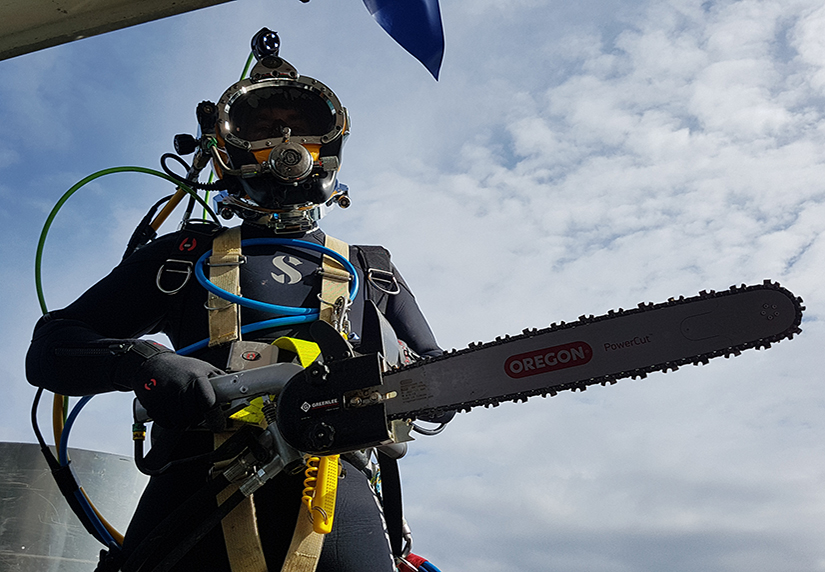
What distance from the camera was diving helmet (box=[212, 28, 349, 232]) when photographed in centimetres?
300

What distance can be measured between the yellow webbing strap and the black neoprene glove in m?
0.30

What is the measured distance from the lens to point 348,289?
2930mm

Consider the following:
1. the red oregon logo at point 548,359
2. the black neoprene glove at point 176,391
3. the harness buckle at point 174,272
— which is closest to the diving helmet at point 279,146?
the harness buckle at point 174,272

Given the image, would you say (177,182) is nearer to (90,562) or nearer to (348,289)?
(348,289)

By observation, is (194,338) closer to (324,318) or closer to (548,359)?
(324,318)

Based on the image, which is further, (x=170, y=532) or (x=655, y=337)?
(x=170, y=532)

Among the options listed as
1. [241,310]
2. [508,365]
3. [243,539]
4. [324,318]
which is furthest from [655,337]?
[241,310]

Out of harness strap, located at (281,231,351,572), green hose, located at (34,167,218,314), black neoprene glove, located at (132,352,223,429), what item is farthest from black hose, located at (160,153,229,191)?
black neoprene glove, located at (132,352,223,429)

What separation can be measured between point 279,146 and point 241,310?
2.29ft

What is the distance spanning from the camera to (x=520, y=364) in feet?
6.71

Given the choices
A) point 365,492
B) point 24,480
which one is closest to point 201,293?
point 365,492

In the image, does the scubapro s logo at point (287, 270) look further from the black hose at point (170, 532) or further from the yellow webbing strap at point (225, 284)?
the black hose at point (170, 532)

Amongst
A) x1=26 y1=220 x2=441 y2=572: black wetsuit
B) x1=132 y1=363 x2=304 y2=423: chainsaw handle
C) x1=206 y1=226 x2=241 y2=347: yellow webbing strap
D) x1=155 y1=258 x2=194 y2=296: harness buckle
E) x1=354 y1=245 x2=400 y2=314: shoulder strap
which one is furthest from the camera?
x1=354 y1=245 x2=400 y2=314: shoulder strap

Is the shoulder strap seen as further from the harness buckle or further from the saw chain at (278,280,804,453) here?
the saw chain at (278,280,804,453)
